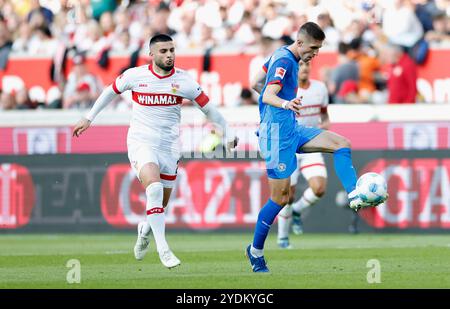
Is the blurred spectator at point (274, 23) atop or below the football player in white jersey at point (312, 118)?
atop

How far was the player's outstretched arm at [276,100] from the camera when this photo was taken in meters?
12.4

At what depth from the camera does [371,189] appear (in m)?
12.5

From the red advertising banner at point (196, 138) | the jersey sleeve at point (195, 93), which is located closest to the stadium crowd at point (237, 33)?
the red advertising banner at point (196, 138)

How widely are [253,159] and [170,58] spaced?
7.85 metres

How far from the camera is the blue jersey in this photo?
13.0 metres

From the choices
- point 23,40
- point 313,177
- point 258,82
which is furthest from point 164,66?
point 23,40

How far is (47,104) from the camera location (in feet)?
81.6

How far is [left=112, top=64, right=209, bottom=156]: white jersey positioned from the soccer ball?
239cm

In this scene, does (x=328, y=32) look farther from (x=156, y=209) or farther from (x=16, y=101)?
(x=156, y=209)

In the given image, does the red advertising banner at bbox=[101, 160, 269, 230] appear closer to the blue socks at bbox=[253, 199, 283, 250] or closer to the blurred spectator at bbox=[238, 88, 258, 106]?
the blurred spectator at bbox=[238, 88, 258, 106]

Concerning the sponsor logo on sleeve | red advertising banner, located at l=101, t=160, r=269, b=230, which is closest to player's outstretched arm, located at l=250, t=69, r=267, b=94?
the sponsor logo on sleeve

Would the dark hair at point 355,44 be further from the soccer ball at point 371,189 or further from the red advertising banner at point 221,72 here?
the soccer ball at point 371,189

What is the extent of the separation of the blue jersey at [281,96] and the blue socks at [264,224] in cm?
68
